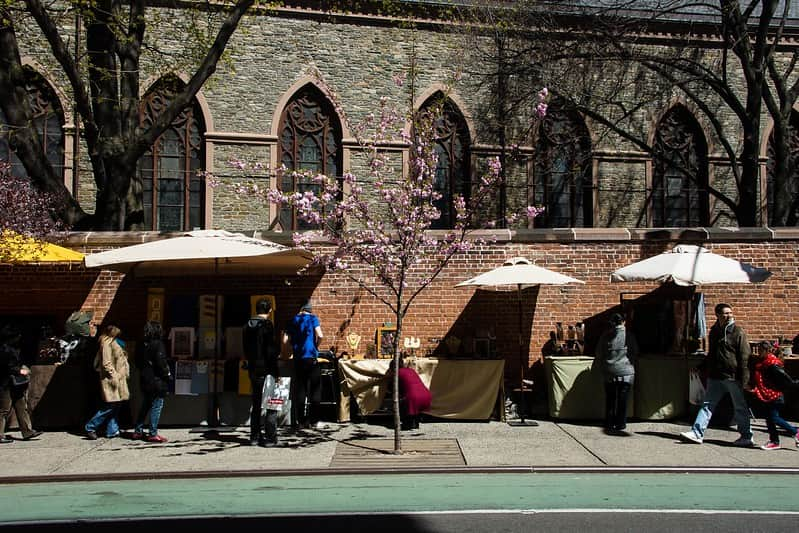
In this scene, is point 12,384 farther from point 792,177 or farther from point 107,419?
point 792,177

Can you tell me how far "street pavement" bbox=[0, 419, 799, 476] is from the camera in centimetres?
934

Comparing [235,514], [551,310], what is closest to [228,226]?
[551,310]

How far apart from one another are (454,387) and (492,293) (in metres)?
1.96

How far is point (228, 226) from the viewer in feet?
66.7

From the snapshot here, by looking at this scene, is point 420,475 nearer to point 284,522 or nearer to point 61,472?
point 284,522

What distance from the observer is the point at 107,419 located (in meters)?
11.2

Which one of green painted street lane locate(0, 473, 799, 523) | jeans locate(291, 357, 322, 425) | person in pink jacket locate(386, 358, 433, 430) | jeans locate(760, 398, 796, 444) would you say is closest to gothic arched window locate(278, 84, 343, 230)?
jeans locate(291, 357, 322, 425)

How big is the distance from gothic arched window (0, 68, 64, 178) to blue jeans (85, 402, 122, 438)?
10.5 m

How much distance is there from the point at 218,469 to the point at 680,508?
5030 millimetres

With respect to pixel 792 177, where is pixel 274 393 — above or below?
below

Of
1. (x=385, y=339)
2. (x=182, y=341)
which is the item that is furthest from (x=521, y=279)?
(x=182, y=341)

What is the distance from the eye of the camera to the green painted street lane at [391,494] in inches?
290

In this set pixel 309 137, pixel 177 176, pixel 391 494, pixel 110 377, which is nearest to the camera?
pixel 391 494

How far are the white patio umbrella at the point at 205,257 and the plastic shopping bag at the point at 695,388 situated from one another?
609 cm
